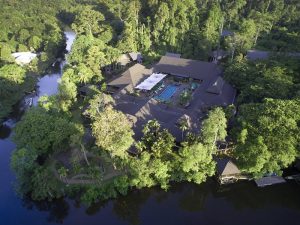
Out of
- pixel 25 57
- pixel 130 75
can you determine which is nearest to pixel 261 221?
pixel 130 75

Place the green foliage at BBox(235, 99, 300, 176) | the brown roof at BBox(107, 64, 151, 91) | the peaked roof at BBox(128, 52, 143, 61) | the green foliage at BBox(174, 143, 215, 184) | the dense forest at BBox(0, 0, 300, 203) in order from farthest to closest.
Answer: the peaked roof at BBox(128, 52, 143, 61) → the brown roof at BBox(107, 64, 151, 91) → the dense forest at BBox(0, 0, 300, 203) → the green foliage at BBox(235, 99, 300, 176) → the green foliage at BBox(174, 143, 215, 184)

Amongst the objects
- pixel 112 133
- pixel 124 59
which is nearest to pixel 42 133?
pixel 112 133

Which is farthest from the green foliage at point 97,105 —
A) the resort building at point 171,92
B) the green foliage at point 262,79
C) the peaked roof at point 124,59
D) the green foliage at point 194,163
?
the peaked roof at point 124,59

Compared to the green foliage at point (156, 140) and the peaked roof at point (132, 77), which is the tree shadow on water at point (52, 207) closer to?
the green foliage at point (156, 140)

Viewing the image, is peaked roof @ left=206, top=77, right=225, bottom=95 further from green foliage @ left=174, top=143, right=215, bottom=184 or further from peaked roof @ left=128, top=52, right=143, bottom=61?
peaked roof @ left=128, top=52, right=143, bottom=61

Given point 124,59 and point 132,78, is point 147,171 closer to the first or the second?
point 132,78

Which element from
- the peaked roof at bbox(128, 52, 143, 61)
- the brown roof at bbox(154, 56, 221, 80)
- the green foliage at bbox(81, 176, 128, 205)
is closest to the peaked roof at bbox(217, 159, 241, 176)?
the green foliage at bbox(81, 176, 128, 205)

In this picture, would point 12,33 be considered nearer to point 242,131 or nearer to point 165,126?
point 165,126
